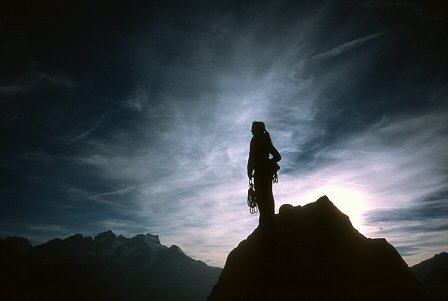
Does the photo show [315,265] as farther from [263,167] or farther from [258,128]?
[258,128]

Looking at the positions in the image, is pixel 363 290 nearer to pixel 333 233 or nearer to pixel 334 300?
pixel 334 300

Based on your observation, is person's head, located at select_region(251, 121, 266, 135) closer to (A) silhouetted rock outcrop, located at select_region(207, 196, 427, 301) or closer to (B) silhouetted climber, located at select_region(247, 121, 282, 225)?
(B) silhouetted climber, located at select_region(247, 121, 282, 225)

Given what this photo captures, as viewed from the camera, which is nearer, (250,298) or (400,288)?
(250,298)

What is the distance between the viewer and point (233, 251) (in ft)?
55.4

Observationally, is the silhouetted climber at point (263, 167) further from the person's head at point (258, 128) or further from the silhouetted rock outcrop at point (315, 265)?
the silhouetted rock outcrop at point (315, 265)

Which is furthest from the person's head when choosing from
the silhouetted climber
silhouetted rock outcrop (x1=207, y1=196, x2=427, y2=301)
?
silhouetted rock outcrop (x1=207, y1=196, x2=427, y2=301)

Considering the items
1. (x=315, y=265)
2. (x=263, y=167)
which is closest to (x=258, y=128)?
(x=263, y=167)

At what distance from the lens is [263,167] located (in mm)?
11586

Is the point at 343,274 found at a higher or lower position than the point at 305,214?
lower

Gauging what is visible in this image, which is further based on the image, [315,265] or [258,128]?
[315,265]

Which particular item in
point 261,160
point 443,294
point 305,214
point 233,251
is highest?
point 261,160

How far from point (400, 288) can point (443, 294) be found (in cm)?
15643

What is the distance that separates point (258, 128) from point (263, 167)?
63.0 inches

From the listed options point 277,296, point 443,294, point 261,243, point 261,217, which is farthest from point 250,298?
point 443,294
